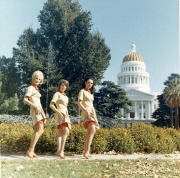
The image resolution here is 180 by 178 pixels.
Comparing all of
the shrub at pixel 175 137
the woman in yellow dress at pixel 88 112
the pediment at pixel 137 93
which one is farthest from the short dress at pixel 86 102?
the pediment at pixel 137 93

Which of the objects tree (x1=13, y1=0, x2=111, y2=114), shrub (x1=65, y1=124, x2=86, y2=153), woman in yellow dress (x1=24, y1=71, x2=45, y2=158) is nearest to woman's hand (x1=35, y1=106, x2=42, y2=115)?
woman in yellow dress (x1=24, y1=71, x2=45, y2=158)

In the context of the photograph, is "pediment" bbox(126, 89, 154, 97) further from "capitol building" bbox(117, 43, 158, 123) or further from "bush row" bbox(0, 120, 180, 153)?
"bush row" bbox(0, 120, 180, 153)

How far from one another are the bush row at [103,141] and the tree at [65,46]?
1681 centimetres

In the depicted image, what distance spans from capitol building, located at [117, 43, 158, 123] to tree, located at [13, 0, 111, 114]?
44754mm

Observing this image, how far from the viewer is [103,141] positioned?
20.7ft

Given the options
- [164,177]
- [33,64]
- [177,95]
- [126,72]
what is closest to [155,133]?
[164,177]

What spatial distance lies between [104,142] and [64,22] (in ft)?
65.1

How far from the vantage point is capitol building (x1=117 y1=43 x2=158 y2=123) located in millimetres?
70562

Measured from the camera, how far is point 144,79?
73312mm

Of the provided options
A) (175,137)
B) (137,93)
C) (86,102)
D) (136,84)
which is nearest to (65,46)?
(175,137)

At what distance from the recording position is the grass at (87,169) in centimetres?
368

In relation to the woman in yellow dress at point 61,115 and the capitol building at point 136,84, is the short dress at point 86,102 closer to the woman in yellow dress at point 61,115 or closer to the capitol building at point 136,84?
the woman in yellow dress at point 61,115

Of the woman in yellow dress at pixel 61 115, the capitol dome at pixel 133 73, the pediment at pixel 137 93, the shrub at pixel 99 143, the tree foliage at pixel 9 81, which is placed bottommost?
the shrub at pixel 99 143

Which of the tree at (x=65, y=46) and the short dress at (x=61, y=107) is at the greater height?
the tree at (x=65, y=46)
